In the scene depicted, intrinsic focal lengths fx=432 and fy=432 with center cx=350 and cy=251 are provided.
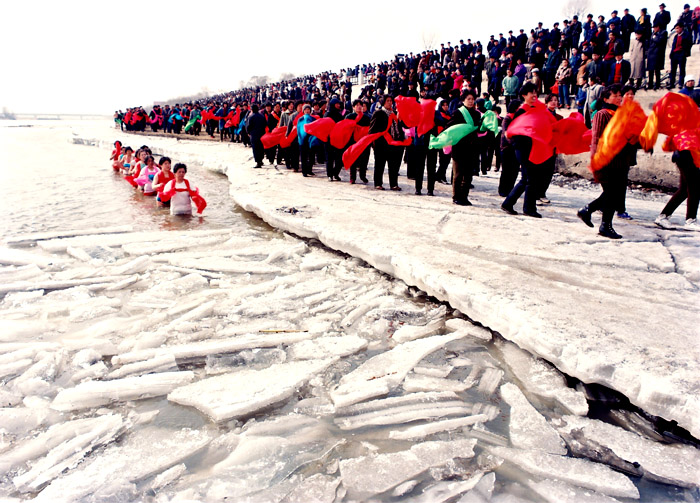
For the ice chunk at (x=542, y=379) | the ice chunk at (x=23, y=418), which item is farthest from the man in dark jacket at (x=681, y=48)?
the ice chunk at (x=23, y=418)

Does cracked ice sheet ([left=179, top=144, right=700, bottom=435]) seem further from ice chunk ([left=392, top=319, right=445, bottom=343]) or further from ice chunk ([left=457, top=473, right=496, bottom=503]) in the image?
ice chunk ([left=457, top=473, right=496, bottom=503])

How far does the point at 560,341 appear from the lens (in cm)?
275

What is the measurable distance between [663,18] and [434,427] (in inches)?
560

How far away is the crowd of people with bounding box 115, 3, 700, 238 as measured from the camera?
5.93m

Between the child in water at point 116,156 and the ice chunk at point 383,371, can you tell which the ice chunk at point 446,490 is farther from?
the child in water at point 116,156

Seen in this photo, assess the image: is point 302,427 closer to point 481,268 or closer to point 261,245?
point 481,268

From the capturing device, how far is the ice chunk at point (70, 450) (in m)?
2.08

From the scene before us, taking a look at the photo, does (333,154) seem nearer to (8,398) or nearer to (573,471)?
(8,398)

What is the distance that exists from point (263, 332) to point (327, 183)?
6480 mm

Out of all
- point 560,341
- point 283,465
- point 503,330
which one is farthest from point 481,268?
point 283,465

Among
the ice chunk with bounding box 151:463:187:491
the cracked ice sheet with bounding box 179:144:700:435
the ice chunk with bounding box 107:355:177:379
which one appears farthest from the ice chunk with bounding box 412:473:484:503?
the ice chunk with bounding box 107:355:177:379

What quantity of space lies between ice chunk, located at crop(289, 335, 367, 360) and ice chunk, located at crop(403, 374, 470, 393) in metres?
0.51

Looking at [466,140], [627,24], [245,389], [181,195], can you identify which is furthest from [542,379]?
[627,24]

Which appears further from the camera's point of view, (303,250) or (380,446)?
(303,250)
